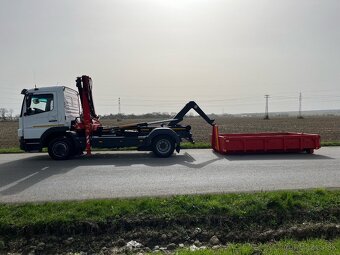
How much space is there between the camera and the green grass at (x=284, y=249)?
3.62 m

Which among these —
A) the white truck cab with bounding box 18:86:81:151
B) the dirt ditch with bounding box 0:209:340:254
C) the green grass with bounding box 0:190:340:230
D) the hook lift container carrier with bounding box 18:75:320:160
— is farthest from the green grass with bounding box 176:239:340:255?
the white truck cab with bounding box 18:86:81:151

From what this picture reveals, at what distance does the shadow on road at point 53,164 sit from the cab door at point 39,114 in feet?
3.83

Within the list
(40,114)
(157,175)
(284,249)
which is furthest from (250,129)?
(284,249)

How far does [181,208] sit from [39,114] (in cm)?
819

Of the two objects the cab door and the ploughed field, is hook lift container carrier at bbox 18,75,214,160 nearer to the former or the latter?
the cab door

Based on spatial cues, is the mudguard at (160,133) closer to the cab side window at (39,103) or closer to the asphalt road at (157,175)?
the asphalt road at (157,175)

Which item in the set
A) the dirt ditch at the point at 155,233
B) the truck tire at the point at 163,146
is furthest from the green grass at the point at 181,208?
the truck tire at the point at 163,146

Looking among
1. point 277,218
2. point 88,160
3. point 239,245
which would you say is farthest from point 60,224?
point 88,160

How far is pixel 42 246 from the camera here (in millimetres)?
4156

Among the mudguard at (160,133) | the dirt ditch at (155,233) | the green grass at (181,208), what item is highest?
the mudguard at (160,133)

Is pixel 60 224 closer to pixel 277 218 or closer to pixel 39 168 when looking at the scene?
pixel 277 218

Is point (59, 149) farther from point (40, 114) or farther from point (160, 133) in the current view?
point (160, 133)

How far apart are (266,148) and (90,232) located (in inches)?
349

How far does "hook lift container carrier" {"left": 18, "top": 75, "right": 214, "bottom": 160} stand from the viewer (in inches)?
432
